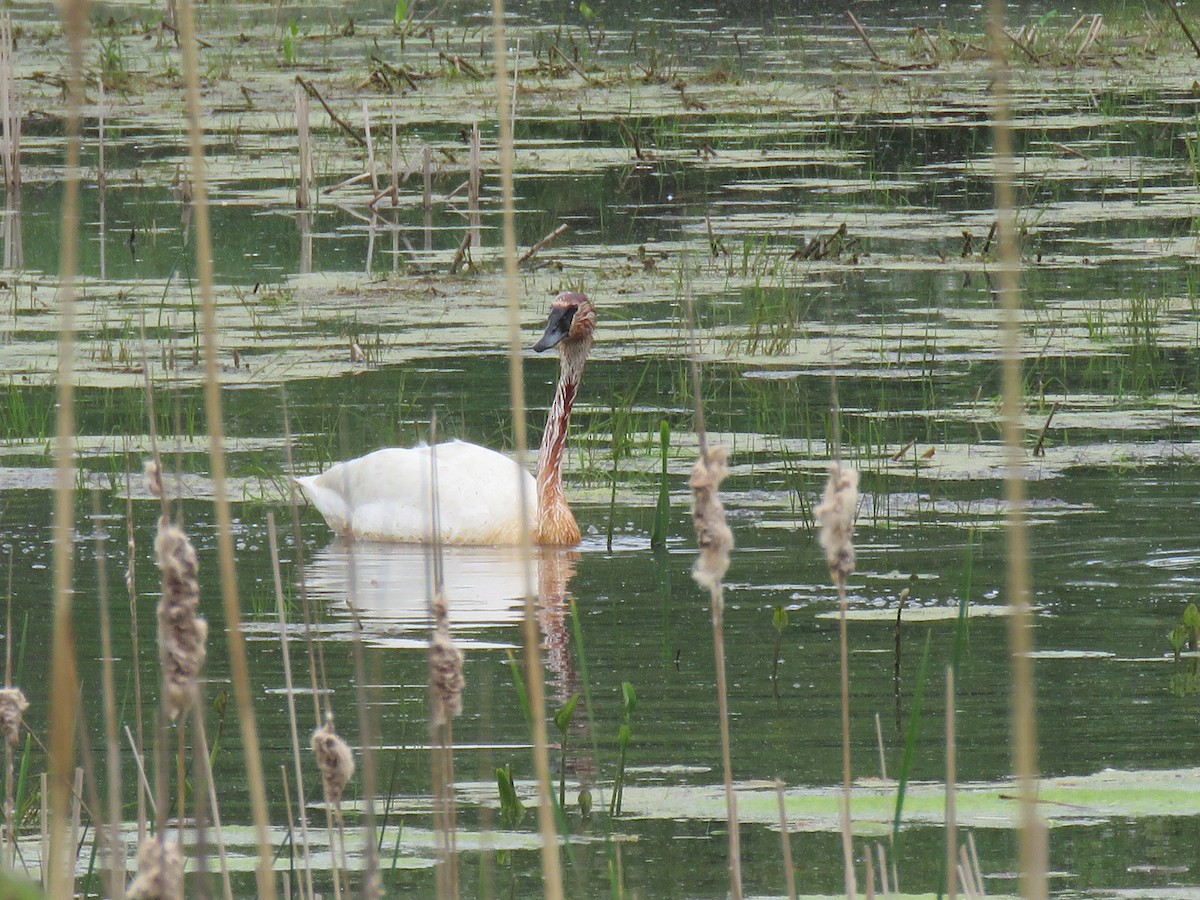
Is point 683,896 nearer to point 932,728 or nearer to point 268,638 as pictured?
point 932,728

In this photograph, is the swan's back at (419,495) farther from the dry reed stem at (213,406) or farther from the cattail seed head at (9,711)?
the dry reed stem at (213,406)

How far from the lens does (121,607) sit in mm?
6188

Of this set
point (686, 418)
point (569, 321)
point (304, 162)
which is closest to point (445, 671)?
point (569, 321)

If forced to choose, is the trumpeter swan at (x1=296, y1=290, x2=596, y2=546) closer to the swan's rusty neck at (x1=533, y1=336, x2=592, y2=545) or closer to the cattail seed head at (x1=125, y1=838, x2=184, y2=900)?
the swan's rusty neck at (x1=533, y1=336, x2=592, y2=545)

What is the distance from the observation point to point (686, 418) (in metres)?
8.34

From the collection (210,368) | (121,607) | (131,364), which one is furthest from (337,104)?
(210,368)

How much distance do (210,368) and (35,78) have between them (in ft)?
51.4

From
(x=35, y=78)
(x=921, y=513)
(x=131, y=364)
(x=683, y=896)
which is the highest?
(x=35, y=78)

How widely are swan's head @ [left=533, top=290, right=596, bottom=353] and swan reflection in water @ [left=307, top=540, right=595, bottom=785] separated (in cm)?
90

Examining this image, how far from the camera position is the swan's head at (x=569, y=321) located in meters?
7.96

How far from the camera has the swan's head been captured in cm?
796

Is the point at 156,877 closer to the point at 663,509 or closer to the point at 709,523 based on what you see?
the point at 709,523

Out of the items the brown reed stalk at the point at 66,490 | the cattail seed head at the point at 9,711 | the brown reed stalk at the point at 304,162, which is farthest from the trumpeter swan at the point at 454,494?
the brown reed stalk at the point at 66,490

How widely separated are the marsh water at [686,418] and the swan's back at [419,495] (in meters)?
0.13
